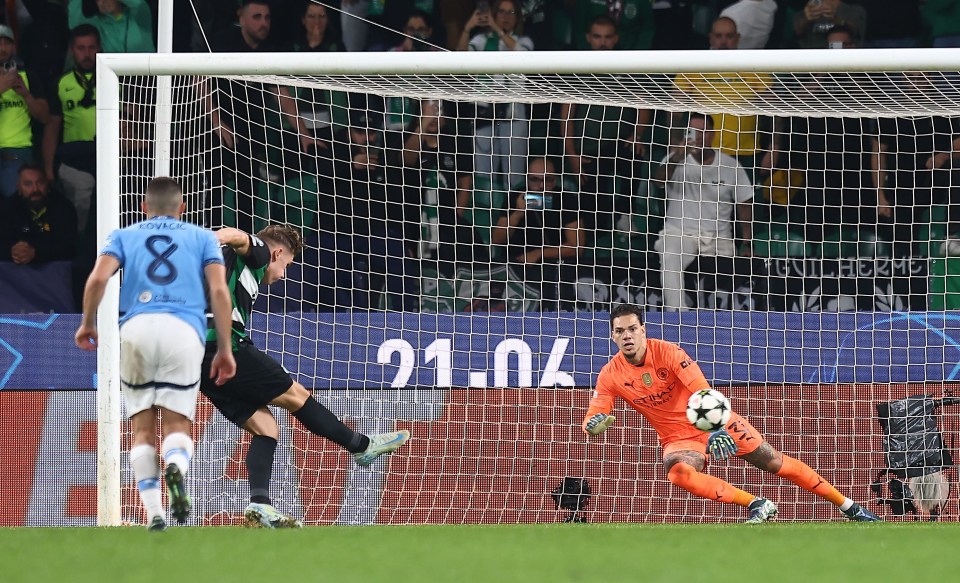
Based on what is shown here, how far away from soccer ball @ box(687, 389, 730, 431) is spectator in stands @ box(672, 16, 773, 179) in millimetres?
2129

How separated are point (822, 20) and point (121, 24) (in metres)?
5.71

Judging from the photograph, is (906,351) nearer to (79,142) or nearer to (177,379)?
(177,379)

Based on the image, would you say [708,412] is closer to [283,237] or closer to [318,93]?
[283,237]

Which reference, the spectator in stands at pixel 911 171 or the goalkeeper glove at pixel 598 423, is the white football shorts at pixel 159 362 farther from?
the spectator in stands at pixel 911 171

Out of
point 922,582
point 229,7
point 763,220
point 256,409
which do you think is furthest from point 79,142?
point 922,582

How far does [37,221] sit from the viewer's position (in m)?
10.8

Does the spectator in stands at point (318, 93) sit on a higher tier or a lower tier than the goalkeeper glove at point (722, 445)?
higher

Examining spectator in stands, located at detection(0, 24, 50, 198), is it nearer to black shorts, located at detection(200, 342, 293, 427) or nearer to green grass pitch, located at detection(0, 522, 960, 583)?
black shorts, located at detection(200, 342, 293, 427)

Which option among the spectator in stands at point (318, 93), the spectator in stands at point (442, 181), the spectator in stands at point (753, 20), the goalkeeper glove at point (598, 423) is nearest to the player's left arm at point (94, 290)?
the goalkeeper glove at point (598, 423)

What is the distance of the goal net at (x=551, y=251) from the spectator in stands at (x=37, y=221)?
1359 millimetres

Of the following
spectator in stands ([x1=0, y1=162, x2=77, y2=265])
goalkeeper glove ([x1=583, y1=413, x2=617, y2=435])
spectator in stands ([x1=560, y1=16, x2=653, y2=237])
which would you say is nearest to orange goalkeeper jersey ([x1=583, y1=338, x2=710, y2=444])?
goalkeeper glove ([x1=583, y1=413, x2=617, y2=435])

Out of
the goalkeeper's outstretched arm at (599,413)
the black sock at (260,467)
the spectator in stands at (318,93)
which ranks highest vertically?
the spectator in stands at (318,93)

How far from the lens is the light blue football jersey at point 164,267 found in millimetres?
6055

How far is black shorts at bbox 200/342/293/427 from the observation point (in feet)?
24.3
